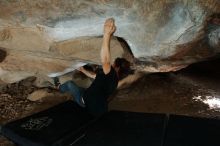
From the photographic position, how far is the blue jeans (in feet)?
15.8

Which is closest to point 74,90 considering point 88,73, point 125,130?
point 88,73

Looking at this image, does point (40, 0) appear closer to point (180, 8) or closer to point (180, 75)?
point (180, 8)

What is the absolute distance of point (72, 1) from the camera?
A: 466cm

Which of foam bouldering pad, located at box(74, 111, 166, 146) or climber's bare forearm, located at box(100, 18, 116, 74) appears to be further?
climber's bare forearm, located at box(100, 18, 116, 74)

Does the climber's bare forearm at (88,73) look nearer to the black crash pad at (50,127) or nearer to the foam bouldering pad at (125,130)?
the black crash pad at (50,127)

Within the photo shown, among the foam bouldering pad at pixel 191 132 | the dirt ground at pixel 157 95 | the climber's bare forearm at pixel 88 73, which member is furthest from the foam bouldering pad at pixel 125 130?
the climber's bare forearm at pixel 88 73

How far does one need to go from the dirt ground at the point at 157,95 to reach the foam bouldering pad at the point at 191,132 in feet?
5.05

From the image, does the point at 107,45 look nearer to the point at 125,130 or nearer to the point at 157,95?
Result: the point at 125,130

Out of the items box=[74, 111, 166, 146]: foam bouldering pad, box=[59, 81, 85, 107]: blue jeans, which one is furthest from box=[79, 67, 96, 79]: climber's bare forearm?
box=[74, 111, 166, 146]: foam bouldering pad

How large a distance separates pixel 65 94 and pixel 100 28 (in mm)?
1615

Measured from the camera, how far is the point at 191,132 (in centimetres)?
356

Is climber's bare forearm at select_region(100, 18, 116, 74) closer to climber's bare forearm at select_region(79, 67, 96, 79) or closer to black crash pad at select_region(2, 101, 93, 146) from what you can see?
black crash pad at select_region(2, 101, 93, 146)

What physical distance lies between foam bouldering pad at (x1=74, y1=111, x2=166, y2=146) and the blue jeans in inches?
31.6

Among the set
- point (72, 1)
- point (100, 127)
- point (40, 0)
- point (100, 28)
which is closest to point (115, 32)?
point (100, 28)
